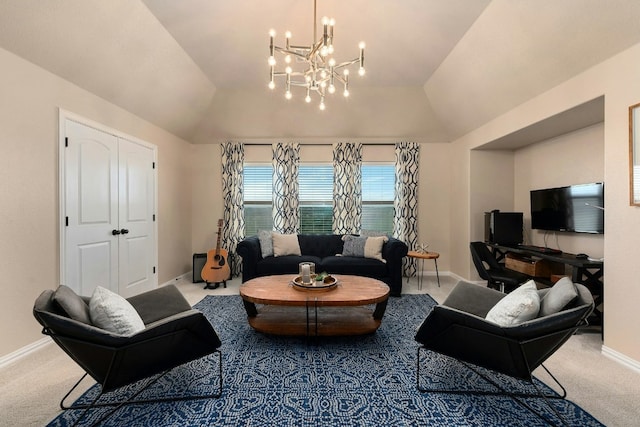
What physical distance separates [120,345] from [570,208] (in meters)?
4.65

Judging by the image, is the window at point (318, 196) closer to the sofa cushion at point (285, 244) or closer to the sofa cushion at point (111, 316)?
the sofa cushion at point (285, 244)

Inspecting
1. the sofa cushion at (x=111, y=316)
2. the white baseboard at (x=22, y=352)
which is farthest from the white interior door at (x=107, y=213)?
the sofa cushion at (x=111, y=316)

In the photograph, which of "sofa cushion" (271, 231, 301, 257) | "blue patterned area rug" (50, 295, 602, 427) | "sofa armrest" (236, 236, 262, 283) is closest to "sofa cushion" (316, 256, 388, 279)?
"sofa cushion" (271, 231, 301, 257)

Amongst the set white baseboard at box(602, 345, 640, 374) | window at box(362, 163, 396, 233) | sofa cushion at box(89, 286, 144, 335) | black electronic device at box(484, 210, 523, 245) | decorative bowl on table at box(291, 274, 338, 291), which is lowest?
white baseboard at box(602, 345, 640, 374)

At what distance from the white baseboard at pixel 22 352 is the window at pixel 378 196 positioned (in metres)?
4.60

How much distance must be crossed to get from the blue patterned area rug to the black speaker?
2.51m

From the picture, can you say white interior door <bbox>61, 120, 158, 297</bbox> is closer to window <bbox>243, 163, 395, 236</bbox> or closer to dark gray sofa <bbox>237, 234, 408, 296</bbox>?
dark gray sofa <bbox>237, 234, 408, 296</bbox>

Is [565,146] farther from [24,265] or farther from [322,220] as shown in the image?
[24,265]

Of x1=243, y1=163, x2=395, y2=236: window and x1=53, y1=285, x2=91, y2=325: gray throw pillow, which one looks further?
x1=243, y1=163, x2=395, y2=236: window

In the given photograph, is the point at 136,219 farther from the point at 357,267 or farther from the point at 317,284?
the point at 357,267

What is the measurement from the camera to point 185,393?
194cm

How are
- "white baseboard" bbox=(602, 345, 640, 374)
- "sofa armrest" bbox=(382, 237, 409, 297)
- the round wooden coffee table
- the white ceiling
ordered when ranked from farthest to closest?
"sofa armrest" bbox=(382, 237, 409, 297), the round wooden coffee table, the white ceiling, "white baseboard" bbox=(602, 345, 640, 374)

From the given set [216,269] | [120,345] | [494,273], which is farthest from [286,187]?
[120,345]

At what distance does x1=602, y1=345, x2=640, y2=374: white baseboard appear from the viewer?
7.37 ft
